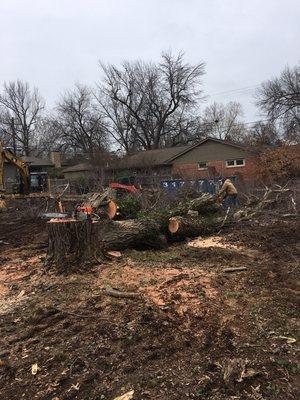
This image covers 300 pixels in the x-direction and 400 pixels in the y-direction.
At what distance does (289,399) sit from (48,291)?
3.80 metres

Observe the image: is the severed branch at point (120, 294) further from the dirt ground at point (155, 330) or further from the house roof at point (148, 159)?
the house roof at point (148, 159)

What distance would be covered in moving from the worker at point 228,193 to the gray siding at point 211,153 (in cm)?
1705

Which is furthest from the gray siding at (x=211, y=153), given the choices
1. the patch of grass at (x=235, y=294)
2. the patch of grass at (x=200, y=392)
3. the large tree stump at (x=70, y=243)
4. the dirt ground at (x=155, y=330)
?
the patch of grass at (x=200, y=392)

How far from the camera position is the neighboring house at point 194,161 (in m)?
33.9

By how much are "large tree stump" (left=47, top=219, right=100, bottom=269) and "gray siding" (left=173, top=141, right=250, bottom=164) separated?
88.8ft

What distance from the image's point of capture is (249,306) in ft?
17.0

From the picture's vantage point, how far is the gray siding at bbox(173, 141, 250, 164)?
1366 inches

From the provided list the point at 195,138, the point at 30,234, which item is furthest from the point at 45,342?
the point at 195,138

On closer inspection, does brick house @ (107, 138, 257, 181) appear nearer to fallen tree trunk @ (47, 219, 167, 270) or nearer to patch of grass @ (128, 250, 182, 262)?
patch of grass @ (128, 250, 182, 262)

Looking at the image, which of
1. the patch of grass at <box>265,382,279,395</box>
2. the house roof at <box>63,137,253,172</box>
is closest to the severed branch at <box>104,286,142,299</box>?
the patch of grass at <box>265,382,279,395</box>

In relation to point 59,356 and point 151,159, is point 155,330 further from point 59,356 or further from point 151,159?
point 151,159

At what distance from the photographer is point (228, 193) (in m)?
16.0

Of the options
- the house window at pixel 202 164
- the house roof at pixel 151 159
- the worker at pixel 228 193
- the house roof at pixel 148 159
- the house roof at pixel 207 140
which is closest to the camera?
the worker at pixel 228 193

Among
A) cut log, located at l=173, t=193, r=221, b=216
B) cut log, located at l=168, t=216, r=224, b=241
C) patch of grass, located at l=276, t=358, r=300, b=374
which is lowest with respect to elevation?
patch of grass, located at l=276, t=358, r=300, b=374
